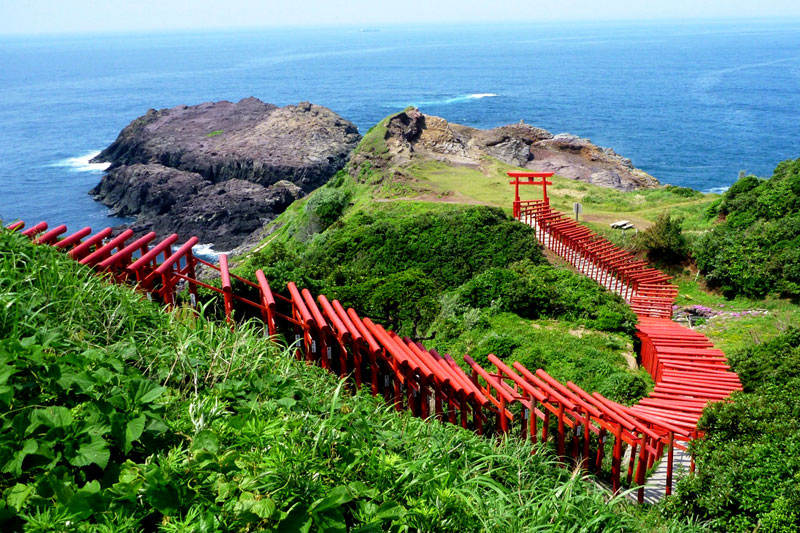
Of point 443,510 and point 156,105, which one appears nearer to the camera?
point 443,510

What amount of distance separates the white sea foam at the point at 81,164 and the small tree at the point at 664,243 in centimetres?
7128

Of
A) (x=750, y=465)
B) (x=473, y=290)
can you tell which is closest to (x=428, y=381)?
Answer: (x=750, y=465)

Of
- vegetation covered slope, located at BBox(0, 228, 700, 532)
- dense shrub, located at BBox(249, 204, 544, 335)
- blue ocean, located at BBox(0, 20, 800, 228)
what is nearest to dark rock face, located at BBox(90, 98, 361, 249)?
blue ocean, located at BBox(0, 20, 800, 228)

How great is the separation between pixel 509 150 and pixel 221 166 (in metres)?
30.8

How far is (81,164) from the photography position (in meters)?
81.4

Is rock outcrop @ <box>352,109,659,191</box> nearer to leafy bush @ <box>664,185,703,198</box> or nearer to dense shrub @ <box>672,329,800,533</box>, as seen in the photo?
leafy bush @ <box>664,185,703,198</box>

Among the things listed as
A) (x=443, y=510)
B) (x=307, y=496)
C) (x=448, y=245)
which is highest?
(x=307, y=496)

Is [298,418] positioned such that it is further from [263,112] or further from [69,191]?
[263,112]

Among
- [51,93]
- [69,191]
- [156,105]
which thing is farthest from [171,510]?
[51,93]

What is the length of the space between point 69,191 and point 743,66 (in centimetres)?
16896

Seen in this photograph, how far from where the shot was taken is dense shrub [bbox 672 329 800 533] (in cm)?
730

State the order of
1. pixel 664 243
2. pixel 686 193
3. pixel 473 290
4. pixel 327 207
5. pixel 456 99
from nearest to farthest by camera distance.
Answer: pixel 473 290 < pixel 664 243 < pixel 686 193 < pixel 327 207 < pixel 456 99

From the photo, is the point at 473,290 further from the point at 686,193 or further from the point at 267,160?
the point at 267,160

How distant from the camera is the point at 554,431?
10.7 meters
